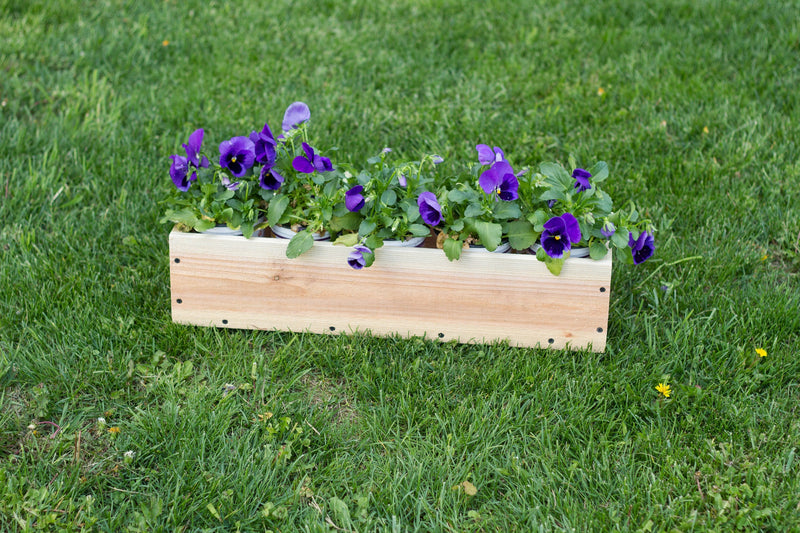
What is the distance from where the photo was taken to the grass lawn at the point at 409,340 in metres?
1.96

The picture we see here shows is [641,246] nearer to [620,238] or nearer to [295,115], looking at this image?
[620,238]

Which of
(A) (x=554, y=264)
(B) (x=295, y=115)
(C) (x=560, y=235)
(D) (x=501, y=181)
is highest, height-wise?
(B) (x=295, y=115)

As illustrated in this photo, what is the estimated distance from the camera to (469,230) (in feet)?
7.69

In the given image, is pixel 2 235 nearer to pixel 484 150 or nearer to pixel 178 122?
pixel 178 122

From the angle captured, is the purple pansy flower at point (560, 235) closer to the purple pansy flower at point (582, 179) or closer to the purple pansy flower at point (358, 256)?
the purple pansy flower at point (582, 179)

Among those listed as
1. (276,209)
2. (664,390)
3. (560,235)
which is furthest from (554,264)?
(276,209)

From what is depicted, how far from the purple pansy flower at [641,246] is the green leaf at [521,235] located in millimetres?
293

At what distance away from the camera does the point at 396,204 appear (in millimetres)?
2395

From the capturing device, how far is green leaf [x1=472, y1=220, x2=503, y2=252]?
2.26 metres

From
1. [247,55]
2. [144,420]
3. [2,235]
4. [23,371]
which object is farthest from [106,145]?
[144,420]

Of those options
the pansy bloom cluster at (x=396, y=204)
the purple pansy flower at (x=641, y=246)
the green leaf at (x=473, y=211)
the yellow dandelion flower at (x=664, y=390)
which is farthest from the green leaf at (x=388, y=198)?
the yellow dandelion flower at (x=664, y=390)

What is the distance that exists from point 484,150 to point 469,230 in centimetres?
26

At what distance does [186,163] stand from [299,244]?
0.48 m

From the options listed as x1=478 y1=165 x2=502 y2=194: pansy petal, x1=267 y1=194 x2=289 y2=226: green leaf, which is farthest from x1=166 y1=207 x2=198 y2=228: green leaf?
x1=478 y1=165 x2=502 y2=194: pansy petal
